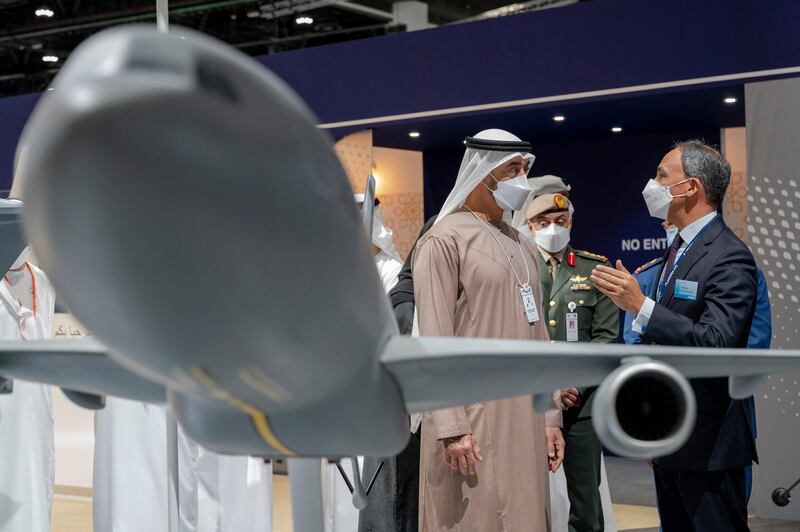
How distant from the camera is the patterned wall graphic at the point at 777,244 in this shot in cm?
571

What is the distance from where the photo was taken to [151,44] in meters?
0.73

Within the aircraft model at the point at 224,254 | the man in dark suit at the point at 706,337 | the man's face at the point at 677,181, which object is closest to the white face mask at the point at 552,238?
the man's face at the point at 677,181

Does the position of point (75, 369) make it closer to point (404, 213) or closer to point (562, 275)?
point (562, 275)

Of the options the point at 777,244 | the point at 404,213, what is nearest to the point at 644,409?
the point at 777,244

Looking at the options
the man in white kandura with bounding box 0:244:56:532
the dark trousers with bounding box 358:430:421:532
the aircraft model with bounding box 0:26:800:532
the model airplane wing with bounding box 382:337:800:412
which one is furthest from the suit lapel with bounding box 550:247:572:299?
the aircraft model with bounding box 0:26:800:532

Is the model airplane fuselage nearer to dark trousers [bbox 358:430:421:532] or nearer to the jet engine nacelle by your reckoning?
the jet engine nacelle

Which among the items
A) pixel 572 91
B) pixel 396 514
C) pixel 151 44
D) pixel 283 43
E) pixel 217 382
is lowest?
pixel 396 514

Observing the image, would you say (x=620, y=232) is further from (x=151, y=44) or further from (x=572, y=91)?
(x=151, y=44)

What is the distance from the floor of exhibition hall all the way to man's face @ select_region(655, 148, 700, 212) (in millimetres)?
3188

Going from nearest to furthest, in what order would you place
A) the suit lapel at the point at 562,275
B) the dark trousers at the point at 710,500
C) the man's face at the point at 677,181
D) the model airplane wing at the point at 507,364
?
the model airplane wing at the point at 507,364 → the dark trousers at the point at 710,500 → the man's face at the point at 677,181 → the suit lapel at the point at 562,275

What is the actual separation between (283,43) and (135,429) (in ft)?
32.8

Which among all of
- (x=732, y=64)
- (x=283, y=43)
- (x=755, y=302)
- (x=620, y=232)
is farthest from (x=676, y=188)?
(x=283, y=43)

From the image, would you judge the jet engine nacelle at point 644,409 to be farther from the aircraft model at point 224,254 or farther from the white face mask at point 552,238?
the white face mask at point 552,238

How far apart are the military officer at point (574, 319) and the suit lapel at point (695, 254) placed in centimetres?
135
